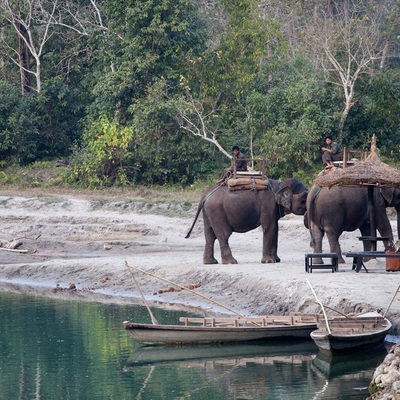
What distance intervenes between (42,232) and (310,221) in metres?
9.56

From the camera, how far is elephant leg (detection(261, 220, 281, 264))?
20.5 meters

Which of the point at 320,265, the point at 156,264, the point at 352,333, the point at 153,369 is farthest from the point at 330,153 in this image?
the point at 153,369

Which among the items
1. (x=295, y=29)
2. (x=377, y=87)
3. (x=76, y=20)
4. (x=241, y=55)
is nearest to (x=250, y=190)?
(x=377, y=87)

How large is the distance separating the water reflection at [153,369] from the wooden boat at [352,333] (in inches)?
8.8

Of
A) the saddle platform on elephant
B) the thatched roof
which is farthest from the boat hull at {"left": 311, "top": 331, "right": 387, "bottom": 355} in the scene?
the saddle platform on elephant

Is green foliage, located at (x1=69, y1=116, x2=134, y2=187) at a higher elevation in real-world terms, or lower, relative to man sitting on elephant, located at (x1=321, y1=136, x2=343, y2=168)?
lower

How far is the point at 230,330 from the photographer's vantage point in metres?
15.4

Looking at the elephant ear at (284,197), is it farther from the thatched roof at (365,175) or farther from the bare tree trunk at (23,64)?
the bare tree trunk at (23,64)

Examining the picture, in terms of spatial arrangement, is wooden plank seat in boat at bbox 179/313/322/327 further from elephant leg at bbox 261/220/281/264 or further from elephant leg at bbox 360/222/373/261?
elephant leg at bbox 261/220/281/264

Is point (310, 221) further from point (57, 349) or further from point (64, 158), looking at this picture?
point (64, 158)

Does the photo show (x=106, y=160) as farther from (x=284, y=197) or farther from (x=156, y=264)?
(x=284, y=197)

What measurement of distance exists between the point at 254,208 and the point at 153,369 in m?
6.16

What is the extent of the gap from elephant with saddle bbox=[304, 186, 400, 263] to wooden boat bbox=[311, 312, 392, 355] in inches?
200

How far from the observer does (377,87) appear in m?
31.5
